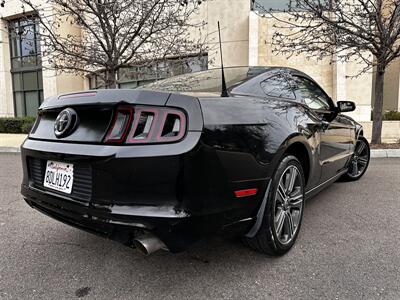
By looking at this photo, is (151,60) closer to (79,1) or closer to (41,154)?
(79,1)

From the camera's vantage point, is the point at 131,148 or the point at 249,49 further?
the point at 249,49

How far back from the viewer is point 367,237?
9.43 ft

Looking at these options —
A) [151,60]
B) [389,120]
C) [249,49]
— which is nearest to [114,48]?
[151,60]

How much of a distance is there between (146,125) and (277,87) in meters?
1.52

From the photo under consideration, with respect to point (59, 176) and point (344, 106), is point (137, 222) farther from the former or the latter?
point (344, 106)

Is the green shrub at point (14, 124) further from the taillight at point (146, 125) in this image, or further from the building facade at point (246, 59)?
the taillight at point (146, 125)

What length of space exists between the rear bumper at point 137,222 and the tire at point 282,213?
67 centimetres

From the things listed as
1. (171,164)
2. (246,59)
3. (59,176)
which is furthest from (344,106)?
(246,59)

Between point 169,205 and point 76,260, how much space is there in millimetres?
1255

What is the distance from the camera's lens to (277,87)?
114 inches

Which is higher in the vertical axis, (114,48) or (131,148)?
(114,48)

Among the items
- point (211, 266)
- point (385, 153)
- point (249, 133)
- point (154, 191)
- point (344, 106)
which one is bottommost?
point (211, 266)

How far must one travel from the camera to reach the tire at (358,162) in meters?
4.86

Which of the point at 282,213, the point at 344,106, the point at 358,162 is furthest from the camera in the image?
the point at 358,162
